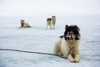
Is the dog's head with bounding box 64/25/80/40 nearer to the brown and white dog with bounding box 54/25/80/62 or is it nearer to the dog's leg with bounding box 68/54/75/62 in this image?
the brown and white dog with bounding box 54/25/80/62

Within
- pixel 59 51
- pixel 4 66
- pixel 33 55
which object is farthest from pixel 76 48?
pixel 4 66

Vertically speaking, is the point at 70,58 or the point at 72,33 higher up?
the point at 72,33

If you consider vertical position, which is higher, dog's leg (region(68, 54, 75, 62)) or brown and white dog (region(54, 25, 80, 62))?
brown and white dog (region(54, 25, 80, 62))

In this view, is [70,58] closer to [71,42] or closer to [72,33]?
[71,42]

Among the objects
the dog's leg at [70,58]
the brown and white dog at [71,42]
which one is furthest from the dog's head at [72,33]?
the dog's leg at [70,58]

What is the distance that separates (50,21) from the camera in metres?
13.5

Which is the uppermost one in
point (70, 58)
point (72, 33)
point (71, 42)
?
point (72, 33)

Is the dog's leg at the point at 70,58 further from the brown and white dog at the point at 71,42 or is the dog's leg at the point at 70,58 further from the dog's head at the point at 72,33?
the dog's head at the point at 72,33

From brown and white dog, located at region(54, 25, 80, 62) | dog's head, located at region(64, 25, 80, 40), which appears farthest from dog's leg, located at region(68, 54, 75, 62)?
dog's head, located at region(64, 25, 80, 40)

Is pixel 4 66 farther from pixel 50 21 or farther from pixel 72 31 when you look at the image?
pixel 50 21

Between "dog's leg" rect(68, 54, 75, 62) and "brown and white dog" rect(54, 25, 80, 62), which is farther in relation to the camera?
"dog's leg" rect(68, 54, 75, 62)

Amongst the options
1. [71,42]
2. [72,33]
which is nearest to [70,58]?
[71,42]

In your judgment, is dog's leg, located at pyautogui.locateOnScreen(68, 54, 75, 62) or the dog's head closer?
the dog's head

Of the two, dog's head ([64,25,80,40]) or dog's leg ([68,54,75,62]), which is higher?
dog's head ([64,25,80,40])
